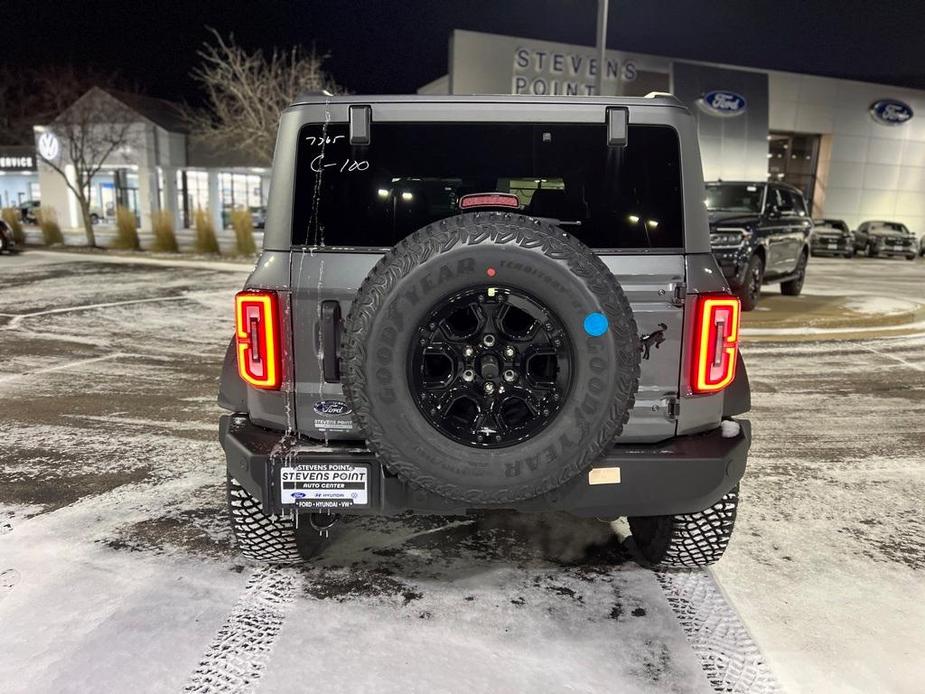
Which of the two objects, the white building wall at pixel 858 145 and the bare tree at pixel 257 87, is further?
the white building wall at pixel 858 145

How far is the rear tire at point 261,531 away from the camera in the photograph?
127 inches

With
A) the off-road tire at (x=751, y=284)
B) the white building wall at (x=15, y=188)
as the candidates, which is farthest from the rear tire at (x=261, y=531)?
the white building wall at (x=15, y=188)

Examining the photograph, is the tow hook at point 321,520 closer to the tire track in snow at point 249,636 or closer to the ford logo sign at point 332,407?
the tire track in snow at point 249,636

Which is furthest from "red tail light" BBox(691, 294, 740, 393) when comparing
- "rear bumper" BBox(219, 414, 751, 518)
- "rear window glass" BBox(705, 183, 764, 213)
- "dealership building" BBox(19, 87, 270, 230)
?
"dealership building" BBox(19, 87, 270, 230)

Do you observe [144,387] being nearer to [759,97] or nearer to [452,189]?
[452,189]

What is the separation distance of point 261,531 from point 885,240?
30151 millimetres

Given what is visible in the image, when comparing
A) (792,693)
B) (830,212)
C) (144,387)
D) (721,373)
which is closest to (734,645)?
(792,693)

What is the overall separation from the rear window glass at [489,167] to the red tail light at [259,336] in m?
0.29

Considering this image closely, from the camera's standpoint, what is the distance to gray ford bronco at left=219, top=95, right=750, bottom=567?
8.26ft

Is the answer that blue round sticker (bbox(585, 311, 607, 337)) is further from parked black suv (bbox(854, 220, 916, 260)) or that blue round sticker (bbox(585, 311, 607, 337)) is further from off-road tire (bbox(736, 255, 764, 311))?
parked black suv (bbox(854, 220, 916, 260))

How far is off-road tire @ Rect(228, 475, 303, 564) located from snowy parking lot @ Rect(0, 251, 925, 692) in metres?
0.13

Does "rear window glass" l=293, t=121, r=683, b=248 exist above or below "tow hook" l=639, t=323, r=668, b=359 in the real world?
above

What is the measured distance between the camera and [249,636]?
2.86 metres

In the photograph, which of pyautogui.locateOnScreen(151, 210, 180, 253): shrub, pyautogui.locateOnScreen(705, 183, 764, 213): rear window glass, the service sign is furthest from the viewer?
the service sign
